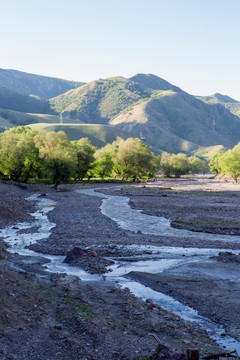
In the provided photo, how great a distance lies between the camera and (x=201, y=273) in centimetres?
1714

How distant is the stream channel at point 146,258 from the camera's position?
12.2 metres

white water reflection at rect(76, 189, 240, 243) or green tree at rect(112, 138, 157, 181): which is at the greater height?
green tree at rect(112, 138, 157, 181)

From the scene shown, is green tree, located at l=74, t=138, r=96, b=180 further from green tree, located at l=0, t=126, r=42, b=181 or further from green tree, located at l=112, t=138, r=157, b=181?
green tree, located at l=112, t=138, r=157, b=181

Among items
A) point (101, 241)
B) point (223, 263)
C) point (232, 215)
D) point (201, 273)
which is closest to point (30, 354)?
point (201, 273)

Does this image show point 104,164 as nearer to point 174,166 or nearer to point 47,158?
point 47,158

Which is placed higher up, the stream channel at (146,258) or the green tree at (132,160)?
the green tree at (132,160)

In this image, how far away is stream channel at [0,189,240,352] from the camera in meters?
12.2

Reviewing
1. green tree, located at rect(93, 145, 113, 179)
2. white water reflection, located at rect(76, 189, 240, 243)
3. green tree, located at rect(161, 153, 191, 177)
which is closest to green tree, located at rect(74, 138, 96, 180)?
green tree, located at rect(93, 145, 113, 179)

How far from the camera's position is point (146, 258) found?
67.0 feet

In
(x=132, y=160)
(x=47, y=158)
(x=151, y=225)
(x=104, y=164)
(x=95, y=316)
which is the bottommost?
(x=151, y=225)

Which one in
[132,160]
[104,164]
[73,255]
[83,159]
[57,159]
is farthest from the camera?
[132,160]

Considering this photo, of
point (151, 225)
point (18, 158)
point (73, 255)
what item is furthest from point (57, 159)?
point (73, 255)

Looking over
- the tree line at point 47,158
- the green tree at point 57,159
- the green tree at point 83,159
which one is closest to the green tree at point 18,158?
the tree line at point 47,158

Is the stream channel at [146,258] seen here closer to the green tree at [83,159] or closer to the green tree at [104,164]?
the green tree at [83,159]
